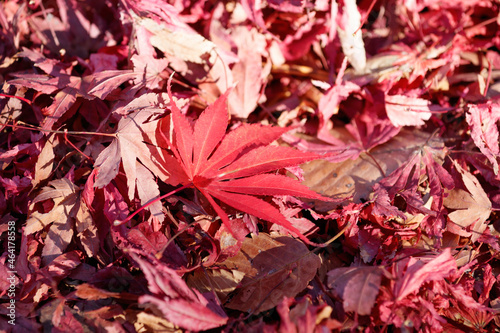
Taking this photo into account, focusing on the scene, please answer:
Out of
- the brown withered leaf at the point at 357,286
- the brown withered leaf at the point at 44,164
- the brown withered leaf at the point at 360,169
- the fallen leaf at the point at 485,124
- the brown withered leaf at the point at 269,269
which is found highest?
the brown withered leaf at the point at 44,164

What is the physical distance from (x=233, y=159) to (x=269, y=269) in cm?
28

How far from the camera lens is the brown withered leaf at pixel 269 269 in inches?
31.0

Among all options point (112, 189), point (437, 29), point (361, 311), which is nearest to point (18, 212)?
point (112, 189)

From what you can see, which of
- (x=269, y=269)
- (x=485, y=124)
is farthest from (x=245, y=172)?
(x=485, y=124)

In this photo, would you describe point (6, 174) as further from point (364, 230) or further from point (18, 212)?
point (364, 230)

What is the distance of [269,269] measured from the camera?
83cm

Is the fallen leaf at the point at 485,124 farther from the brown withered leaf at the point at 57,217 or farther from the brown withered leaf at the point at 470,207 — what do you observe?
the brown withered leaf at the point at 57,217

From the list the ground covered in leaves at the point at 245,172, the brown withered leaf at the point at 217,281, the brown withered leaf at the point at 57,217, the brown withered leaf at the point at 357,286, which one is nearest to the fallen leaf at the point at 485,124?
the ground covered in leaves at the point at 245,172

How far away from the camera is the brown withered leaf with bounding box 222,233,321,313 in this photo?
79 cm

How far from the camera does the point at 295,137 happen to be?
3.57 ft

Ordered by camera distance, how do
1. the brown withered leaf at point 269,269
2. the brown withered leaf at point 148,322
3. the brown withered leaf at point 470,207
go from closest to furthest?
1. the brown withered leaf at point 148,322
2. the brown withered leaf at point 269,269
3. the brown withered leaf at point 470,207

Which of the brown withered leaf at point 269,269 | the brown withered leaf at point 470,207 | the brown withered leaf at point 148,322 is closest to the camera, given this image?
the brown withered leaf at point 148,322

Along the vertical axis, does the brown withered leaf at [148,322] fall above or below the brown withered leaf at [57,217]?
below

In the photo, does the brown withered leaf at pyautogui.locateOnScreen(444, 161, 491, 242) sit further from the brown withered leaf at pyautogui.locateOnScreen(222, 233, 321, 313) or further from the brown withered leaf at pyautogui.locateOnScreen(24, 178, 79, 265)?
the brown withered leaf at pyautogui.locateOnScreen(24, 178, 79, 265)
